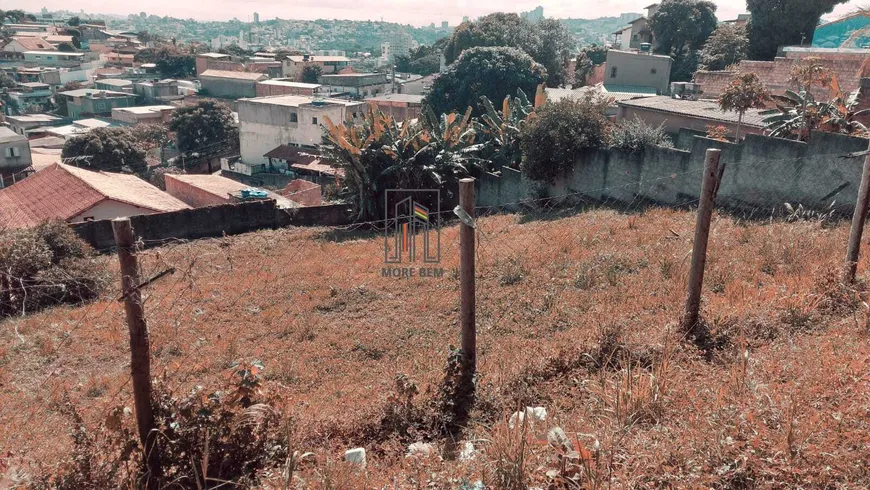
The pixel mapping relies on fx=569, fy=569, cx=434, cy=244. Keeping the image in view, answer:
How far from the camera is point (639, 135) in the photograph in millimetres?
12695

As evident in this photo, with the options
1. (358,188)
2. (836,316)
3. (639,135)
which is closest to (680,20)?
(639,135)

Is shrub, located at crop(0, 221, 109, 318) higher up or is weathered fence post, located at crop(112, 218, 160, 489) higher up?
weathered fence post, located at crop(112, 218, 160, 489)

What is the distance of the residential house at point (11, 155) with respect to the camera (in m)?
24.8

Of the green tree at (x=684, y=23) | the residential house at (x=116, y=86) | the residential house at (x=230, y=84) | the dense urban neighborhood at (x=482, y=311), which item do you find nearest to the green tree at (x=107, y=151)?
the dense urban neighborhood at (x=482, y=311)

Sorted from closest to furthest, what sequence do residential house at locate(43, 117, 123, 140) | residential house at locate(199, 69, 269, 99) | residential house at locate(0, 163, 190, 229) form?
1. residential house at locate(0, 163, 190, 229)
2. residential house at locate(43, 117, 123, 140)
3. residential house at locate(199, 69, 269, 99)

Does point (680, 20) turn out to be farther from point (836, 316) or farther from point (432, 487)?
point (432, 487)

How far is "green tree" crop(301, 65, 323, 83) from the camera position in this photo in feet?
205

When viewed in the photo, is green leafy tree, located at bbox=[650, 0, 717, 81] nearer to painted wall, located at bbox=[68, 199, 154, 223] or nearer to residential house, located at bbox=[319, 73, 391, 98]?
residential house, located at bbox=[319, 73, 391, 98]

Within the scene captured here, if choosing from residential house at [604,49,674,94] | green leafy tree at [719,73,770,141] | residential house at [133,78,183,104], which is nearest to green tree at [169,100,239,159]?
residential house at [604,49,674,94]

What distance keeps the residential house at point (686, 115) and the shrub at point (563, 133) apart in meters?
2.27

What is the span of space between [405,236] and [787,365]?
925 cm

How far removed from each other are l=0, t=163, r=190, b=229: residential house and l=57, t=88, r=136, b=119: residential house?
33.4m

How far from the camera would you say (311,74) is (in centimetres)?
6266

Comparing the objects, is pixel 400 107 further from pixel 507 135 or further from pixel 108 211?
pixel 108 211
